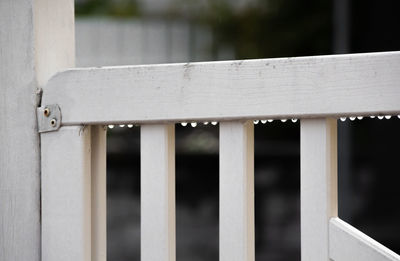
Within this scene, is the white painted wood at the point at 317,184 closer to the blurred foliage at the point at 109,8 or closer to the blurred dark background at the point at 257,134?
the blurred dark background at the point at 257,134

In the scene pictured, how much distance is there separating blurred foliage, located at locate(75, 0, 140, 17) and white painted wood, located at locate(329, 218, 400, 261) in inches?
284

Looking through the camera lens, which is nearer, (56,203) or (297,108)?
(297,108)

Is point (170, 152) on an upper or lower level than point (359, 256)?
upper

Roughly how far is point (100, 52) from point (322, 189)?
6465mm

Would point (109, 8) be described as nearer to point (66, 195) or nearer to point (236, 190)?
point (66, 195)

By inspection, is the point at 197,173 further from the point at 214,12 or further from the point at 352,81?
the point at 352,81

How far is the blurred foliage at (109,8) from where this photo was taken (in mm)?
7793

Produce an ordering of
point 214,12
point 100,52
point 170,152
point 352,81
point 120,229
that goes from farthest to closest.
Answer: point 214,12 → point 100,52 → point 120,229 → point 170,152 → point 352,81

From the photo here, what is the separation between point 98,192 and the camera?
85 cm

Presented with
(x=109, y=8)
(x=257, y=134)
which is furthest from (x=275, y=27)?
(x=109, y=8)

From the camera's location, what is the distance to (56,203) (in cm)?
84

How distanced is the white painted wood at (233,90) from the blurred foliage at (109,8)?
705 centimetres

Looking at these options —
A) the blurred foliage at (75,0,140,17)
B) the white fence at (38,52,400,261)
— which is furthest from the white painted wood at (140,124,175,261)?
the blurred foliage at (75,0,140,17)

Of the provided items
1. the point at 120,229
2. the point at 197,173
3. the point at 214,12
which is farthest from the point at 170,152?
the point at 214,12
